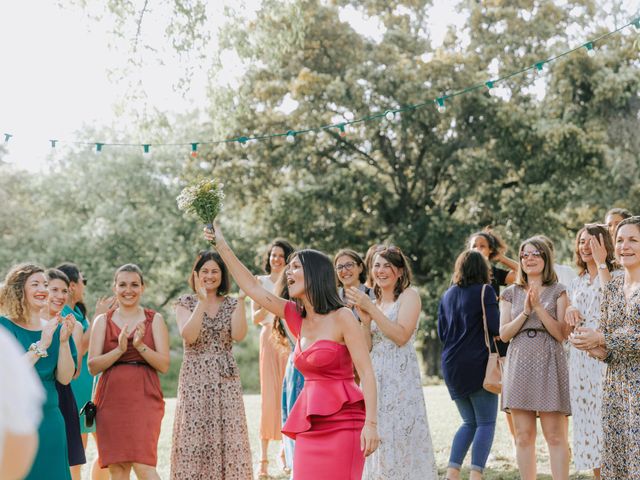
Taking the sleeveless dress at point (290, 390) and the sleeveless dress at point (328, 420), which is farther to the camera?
the sleeveless dress at point (290, 390)

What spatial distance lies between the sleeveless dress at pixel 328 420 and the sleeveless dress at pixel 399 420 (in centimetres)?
144

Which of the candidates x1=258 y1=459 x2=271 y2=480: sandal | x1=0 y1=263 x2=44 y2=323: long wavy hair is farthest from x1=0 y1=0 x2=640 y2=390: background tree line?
x1=0 y1=263 x2=44 y2=323: long wavy hair

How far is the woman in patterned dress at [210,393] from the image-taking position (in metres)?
6.64

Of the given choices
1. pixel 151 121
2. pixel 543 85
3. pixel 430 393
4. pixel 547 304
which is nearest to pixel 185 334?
pixel 547 304

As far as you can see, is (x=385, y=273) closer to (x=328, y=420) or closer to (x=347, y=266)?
(x=347, y=266)

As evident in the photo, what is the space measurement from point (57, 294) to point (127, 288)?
0.74 m

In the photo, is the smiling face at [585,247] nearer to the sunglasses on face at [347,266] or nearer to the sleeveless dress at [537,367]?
the sleeveless dress at [537,367]

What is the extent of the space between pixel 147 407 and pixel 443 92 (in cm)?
1639

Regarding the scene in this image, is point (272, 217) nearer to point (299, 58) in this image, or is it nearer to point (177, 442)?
point (299, 58)

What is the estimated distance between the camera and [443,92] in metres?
21.5

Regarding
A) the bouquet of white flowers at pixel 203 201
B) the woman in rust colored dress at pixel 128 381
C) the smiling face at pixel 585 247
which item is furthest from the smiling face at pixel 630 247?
the woman in rust colored dress at pixel 128 381

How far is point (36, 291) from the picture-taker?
18.6ft

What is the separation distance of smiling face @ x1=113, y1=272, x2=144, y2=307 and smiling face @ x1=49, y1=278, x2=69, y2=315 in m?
0.62

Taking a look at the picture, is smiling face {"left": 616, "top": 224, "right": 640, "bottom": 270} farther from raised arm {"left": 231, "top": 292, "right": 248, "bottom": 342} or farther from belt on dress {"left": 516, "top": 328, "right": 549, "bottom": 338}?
raised arm {"left": 231, "top": 292, "right": 248, "bottom": 342}
